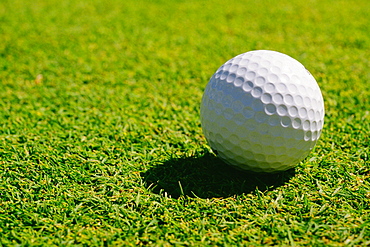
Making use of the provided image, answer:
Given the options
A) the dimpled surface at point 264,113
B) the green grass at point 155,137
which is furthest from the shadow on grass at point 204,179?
the dimpled surface at point 264,113

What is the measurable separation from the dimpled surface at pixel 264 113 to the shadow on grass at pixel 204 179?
0.12 m

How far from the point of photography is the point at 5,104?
167 inches

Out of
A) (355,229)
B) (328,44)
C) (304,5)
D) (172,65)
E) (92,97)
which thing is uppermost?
(304,5)

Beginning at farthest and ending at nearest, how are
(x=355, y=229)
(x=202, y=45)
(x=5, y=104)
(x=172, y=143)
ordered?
(x=202, y=45) → (x=5, y=104) → (x=172, y=143) → (x=355, y=229)

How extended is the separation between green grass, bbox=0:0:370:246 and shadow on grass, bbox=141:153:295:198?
0.04 feet

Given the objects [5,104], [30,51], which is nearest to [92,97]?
[5,104]

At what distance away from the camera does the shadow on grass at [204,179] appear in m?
2.95

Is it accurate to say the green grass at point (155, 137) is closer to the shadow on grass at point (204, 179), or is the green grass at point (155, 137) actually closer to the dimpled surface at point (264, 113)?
the shadow on grass at point (204, 179)

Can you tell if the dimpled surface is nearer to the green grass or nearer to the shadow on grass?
the shadow on grass

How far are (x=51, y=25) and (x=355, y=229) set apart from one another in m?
5.64

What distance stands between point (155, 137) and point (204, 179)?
81cm

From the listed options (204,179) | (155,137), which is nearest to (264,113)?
(204,179)

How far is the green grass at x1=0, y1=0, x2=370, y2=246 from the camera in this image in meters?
2.59

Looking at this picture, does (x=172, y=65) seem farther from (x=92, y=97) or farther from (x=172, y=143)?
(x=172, y=143)
